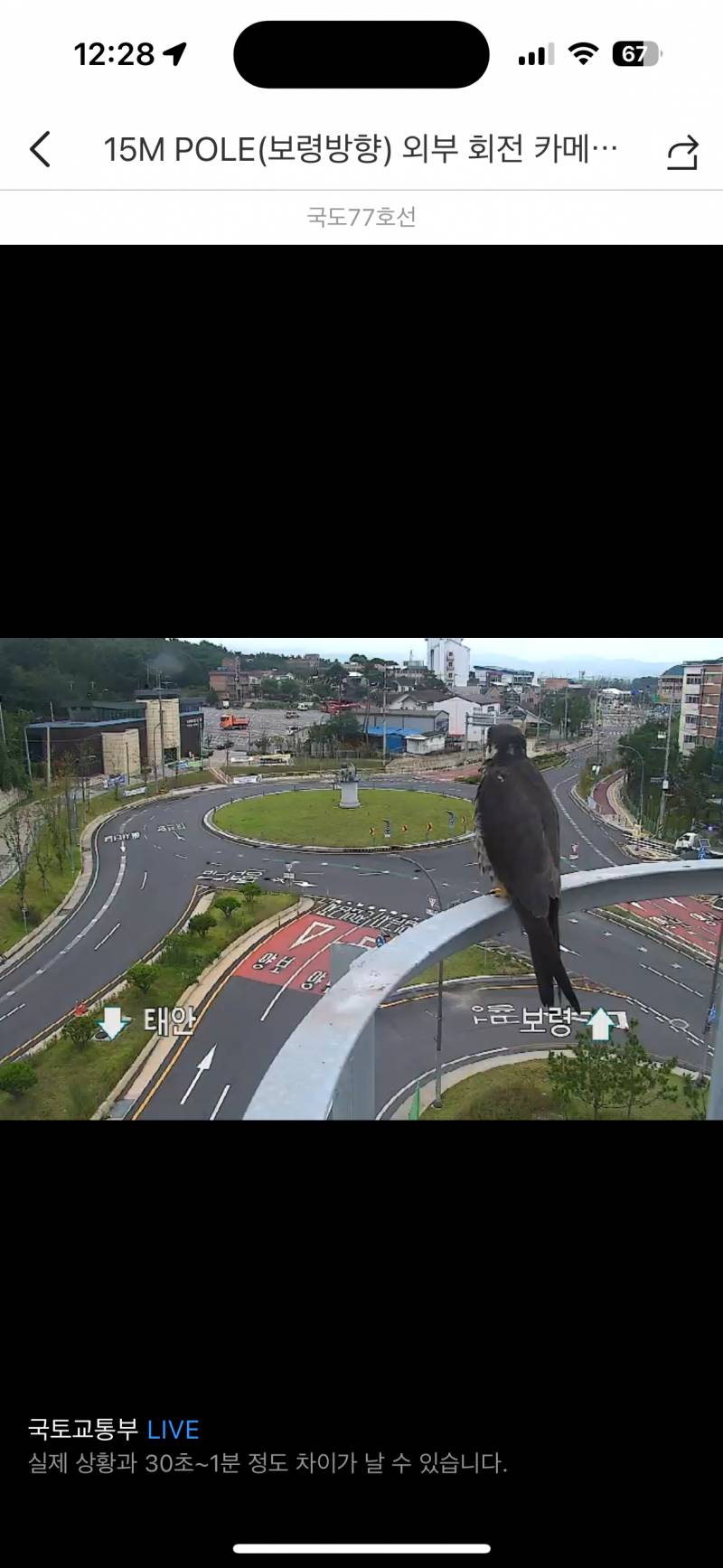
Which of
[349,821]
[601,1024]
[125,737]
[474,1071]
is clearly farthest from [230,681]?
[474,1071]

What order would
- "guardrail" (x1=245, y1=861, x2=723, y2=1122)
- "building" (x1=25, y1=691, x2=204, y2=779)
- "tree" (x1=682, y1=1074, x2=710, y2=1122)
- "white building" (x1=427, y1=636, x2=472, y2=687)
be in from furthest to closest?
"tree" (x1=682, y1=1074, x2=710, y2=1122), "building" (x1=25, y1=691, x2=204, y2=779), "white building" (x1=427, y1=636, x2=472, y2=687), "guardrail" (x1=245, y1=861, x2=723, y2=1122)

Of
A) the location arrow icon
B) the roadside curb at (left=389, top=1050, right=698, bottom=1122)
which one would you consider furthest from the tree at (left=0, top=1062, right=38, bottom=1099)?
the location arrow icon

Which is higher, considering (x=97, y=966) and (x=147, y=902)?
(x=147, y=902)

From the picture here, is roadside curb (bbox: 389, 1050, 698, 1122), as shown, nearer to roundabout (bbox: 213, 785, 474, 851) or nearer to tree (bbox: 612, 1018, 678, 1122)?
tree (bbox: 612, 1018, 678, 1122)

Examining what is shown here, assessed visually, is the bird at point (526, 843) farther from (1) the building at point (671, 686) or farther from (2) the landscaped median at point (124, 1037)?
(2) the landscaped median at point (124, 1037)

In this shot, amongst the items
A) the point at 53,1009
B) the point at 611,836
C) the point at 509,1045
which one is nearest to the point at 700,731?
the point at 611,836
